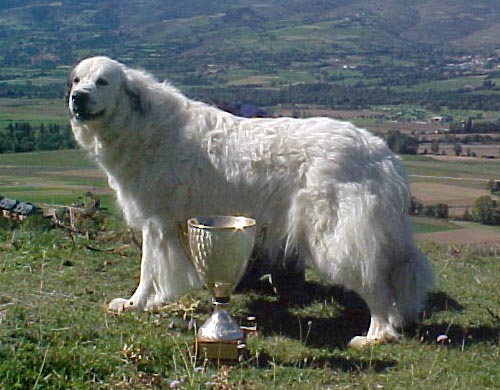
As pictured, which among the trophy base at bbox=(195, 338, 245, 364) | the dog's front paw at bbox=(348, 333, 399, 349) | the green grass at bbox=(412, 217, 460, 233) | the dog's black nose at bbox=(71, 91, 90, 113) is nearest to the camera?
the trophy base at bbox=(195, 338, 245, 364)

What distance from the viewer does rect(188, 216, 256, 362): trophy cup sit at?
468 centimetres

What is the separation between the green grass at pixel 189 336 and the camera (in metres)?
4.16

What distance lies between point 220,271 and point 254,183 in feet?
3.81

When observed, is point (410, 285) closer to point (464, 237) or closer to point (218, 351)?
point (218, 351)

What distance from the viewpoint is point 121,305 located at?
6.09 m

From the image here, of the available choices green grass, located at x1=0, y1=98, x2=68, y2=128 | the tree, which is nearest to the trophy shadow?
the tree

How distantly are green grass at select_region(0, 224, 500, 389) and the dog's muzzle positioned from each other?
4.47 feet

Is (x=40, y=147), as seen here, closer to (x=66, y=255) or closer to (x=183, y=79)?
(x=66, y=255)

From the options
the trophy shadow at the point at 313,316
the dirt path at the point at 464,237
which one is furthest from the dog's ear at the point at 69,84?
the dirt path at the point at 464,237

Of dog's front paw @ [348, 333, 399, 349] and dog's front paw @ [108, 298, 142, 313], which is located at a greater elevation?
dog's front paw @ [108, 298, 142, 313]

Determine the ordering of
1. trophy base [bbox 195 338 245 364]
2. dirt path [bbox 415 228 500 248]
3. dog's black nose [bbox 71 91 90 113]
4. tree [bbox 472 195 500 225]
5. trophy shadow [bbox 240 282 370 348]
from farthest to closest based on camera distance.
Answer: tree [bbox 472 195 500 225], dirt path [bbox 415 228 500 248], dog's black nose [bbox 71 91 90 113], trophy shadow [bbox 240 282 370 348], trophy base [bbox 195 338 245 364]

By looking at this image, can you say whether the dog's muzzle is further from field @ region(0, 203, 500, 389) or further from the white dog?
field @ region(0, 203, 500, 389)

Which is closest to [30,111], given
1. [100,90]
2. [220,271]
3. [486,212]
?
[486,212]

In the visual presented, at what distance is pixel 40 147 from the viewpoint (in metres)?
13.8
